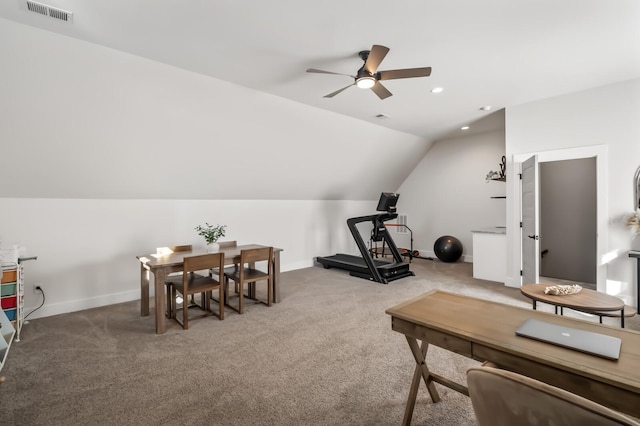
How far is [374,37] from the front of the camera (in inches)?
113

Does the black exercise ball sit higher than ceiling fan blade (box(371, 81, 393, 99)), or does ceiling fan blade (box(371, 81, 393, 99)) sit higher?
ceiling fan blade (box(371, 81, 393, 99))

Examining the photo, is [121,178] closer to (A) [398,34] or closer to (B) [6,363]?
(B) [6,363]

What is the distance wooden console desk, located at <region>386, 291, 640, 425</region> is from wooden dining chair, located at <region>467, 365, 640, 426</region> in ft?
1.17

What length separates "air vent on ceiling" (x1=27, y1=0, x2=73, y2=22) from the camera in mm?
2363

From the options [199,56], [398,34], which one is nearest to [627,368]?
[398,34]

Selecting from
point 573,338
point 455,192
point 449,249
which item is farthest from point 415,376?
point 455,192

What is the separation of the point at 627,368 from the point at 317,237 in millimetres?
5996

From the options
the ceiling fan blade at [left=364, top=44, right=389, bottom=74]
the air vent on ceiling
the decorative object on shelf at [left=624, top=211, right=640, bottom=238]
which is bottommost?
the decorative object on shelf at [left=624, top=211, right=640, bottom=238]

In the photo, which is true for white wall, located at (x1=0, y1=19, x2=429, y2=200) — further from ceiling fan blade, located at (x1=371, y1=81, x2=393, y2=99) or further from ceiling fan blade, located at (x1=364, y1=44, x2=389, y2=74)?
ceiling fan blade, located at (x1=364, y1=44, x2=389, y2=74)

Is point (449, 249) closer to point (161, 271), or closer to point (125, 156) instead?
point (161, 271)

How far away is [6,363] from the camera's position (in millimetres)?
2650

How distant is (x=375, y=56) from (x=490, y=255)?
4.22 m

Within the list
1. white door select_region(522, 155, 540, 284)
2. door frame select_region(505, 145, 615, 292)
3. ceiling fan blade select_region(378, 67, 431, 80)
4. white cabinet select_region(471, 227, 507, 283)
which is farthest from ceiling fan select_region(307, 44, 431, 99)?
white cabinet select_region(471, 227, 507, 283)

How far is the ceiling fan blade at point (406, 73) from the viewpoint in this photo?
2805 mm
